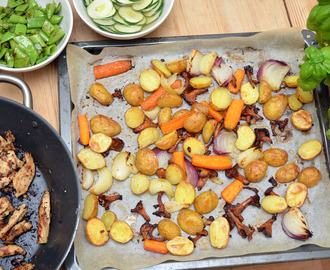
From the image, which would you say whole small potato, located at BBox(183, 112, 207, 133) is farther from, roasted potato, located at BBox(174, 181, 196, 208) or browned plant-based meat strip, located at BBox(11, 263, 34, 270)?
browned plant-based meat strip, located at BBox(11, 263, 34, 270)

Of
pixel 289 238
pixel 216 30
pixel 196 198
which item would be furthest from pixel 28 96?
pixel 289 238

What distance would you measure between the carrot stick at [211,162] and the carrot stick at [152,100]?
0.31m

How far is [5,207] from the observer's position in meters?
1.48

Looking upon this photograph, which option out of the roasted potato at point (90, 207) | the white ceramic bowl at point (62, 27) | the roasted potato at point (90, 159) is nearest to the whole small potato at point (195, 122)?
the roasted potato at point (90, 159)

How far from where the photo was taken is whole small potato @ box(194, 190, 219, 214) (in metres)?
1.52

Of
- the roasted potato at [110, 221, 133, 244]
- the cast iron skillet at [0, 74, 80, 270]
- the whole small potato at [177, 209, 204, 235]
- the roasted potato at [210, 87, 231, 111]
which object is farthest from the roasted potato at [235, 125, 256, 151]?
the cast iron skillet at [0, 74, 80, 270]

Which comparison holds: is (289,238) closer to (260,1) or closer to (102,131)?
(102,131)

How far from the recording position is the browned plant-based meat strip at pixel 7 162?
59.8 inches

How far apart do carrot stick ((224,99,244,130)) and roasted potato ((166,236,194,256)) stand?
0.52 metres

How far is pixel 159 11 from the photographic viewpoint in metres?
1.75

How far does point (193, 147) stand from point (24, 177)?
2.28 ft

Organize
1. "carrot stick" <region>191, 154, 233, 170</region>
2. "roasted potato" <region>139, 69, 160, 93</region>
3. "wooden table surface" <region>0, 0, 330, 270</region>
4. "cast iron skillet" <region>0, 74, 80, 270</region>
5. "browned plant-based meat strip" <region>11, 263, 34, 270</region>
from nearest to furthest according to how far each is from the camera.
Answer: "cast iron skillet" <region>0, 74, 80, 270</region> < "browned plant-based meat strip" <region>11, 263, 34, 270</region> < "carrot stick" <region>191, 154, 233, 170</region> < "roasted potato" <region>139, 69, 160, 93</region> < "wooden table surface" <region>0, 0, 330, 270</region>

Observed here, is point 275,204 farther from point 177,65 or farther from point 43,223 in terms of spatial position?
point 43,223

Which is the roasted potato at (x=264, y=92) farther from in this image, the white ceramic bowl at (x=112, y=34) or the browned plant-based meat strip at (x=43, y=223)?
the browned plant-based meat strip at (x=43, y=223)
